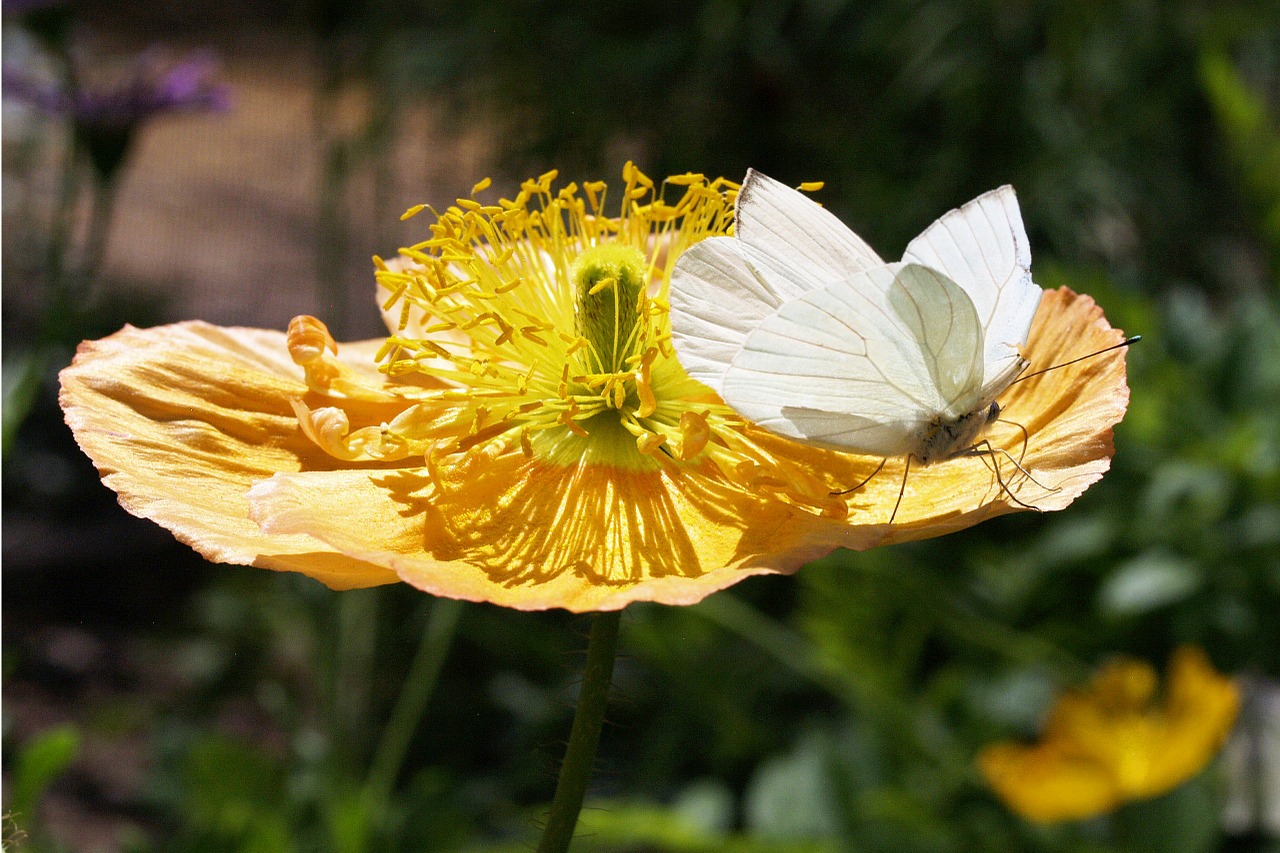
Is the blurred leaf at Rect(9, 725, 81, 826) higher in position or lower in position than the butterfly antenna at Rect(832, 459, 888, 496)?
lower

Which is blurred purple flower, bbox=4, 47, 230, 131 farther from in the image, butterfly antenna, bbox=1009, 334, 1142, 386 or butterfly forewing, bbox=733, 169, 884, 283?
butterfly antenna, bbox=1009, 334, 1142, 386

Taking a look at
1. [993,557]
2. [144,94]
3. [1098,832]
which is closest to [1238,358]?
[993,557]

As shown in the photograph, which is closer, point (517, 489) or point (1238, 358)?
point (517, 489)

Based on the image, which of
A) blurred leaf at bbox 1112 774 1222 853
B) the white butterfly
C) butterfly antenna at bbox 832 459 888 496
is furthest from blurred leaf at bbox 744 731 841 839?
the white butterfly

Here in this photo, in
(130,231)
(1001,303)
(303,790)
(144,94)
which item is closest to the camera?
(1001,303)

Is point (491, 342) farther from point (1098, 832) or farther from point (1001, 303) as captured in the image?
point (1098, 832)

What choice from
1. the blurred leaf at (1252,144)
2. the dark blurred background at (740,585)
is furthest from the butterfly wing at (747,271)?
the blurred leaf at (1252,144)

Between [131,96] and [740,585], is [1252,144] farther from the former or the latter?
[131,96]
